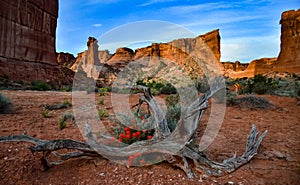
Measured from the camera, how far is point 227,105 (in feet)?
24.6

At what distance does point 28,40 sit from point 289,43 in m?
47.6

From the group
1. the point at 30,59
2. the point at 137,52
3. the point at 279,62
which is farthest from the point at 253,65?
the point at 30,59

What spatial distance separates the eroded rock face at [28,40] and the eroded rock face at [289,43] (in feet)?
139

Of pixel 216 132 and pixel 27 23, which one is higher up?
pixel 27 23

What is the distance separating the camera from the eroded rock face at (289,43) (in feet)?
123

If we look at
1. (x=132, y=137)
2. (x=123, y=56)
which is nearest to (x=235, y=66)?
(x=123, y=56)

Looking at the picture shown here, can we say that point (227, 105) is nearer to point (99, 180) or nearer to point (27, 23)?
point (99, 180)

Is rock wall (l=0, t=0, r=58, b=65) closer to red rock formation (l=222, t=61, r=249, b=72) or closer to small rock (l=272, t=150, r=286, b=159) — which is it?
small rock (l=272, t=150, r=286, b=159)

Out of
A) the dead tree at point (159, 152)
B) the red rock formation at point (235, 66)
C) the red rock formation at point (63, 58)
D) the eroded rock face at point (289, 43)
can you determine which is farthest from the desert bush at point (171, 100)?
the red rock formation at point (63, 58)

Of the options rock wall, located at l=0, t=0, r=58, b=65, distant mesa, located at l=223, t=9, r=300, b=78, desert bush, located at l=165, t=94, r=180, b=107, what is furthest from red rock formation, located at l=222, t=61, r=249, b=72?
desert bush, located at l=165, t=94, r=180, b=107

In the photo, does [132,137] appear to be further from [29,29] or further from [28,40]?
[29,29]

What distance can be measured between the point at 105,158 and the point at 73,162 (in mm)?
421

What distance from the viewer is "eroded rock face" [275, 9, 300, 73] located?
3756 centimetres

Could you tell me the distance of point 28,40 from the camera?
2175 centimetres
